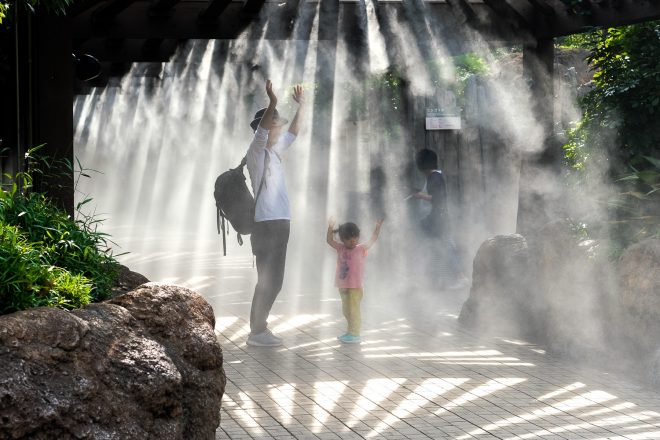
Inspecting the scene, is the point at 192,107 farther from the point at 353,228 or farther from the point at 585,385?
the point at 585,385

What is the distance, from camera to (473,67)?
20.2m

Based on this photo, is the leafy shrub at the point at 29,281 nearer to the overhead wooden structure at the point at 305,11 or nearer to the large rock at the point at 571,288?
the overhead wooden structure at the point at 305,11

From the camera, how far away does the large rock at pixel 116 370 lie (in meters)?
3.88

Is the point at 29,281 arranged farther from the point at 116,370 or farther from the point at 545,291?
the point at 545,291

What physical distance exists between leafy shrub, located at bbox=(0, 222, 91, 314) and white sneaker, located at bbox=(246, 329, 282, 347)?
434 cm

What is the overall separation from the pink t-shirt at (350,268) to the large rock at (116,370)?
14.6ft

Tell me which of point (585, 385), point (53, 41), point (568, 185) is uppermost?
point (53, 41)

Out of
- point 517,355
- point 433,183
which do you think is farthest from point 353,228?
point 433,183

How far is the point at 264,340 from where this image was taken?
9203 mm

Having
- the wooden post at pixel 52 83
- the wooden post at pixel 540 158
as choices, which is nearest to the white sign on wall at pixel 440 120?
the wooden post at pixel 540 158

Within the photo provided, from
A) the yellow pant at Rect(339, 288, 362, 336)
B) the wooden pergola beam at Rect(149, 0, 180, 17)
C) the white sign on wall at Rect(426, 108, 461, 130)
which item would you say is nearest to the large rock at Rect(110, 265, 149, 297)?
the yellow pant at Rect(339, 288, 362, 336)

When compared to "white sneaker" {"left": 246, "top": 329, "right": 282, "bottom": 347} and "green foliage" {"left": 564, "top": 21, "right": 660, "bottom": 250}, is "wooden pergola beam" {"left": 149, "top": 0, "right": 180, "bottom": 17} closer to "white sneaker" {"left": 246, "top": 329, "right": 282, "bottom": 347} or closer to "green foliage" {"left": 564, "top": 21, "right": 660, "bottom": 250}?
"white sneaker" {"left": 246, "top": 329, "right": 282, "bottom": 347}

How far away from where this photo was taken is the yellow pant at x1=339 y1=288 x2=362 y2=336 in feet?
31.3

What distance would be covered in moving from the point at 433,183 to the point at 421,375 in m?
5.63
